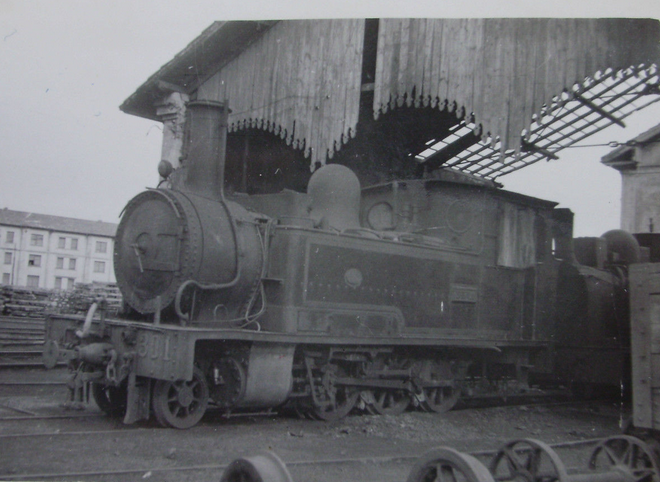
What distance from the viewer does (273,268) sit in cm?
744

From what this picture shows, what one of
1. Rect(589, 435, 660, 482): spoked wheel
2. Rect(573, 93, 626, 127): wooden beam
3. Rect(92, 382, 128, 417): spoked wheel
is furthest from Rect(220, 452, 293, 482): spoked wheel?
Rect(573, 93, 626, 127): wooden beam

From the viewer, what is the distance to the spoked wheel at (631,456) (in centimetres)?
444

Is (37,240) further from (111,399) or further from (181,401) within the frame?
(181,401)

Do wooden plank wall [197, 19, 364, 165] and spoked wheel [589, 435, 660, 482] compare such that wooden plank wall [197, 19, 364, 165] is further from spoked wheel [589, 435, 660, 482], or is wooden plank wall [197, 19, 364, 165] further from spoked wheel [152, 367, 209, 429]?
spoked wheel [589, 435, 660, 482]

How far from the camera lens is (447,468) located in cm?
333

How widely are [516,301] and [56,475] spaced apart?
7.06 metres

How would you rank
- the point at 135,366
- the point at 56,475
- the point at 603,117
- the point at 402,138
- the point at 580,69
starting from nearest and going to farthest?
the point at 56,475
the point at 135,366
the point at 580,69
the point at 603,117
the point at 402,138

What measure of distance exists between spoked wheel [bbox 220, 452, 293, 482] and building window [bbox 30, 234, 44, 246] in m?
8.52

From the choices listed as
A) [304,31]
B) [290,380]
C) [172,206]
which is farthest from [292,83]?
[290,380]

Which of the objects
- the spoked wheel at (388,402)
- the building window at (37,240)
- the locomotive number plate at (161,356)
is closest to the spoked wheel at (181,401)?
the locomotive number plate at (161,356)

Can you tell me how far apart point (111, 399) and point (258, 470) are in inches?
201

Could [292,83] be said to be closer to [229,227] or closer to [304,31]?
[304,31]

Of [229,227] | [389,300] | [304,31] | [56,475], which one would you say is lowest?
[56,475]

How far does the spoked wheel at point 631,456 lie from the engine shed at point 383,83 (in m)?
5.11
